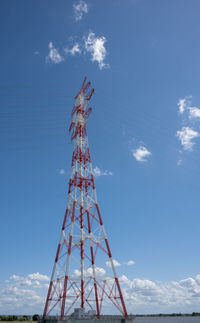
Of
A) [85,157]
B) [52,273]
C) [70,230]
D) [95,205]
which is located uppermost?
[85,157]

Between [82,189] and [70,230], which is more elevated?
[82,189]

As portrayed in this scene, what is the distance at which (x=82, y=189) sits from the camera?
1882 inches

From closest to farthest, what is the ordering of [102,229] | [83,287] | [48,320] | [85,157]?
[48,320], [83,287], [102,229], [85,157]

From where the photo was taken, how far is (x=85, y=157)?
51375 millimetres

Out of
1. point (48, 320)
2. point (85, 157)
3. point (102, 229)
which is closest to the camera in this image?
point (48, 320)

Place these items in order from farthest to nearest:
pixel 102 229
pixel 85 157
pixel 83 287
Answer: pixel 85 157 < pixel 102 229 < pixel 83 287

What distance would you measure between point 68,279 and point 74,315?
222 inches

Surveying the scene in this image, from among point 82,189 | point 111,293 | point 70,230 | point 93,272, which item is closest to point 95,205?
point 82,189

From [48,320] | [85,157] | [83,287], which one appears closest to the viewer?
[48,320]

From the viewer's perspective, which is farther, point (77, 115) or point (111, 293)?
point (77, 115)

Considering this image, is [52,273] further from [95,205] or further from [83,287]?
[95,205]

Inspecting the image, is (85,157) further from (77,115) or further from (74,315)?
(74,315)

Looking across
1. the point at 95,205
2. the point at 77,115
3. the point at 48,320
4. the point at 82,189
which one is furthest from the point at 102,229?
the point at 77,115

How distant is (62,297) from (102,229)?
11.9m
